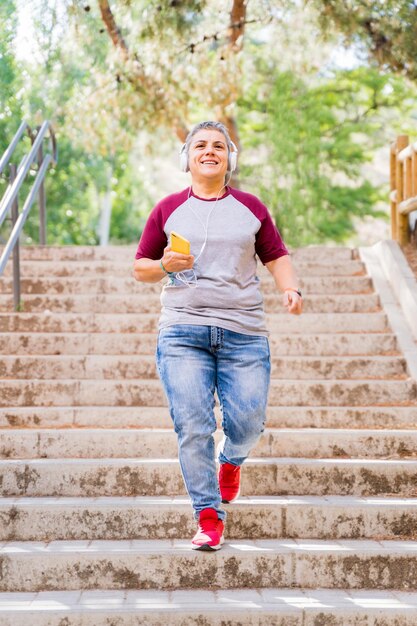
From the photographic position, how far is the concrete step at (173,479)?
461 cm

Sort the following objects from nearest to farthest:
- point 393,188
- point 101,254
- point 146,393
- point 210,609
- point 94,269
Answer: point 210,609
point 146,393
point 94,269
point 101,254
point 393,188

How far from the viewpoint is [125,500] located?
14.7ft

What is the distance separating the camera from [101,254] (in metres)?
8.59

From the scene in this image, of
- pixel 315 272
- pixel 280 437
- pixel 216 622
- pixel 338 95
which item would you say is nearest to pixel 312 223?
pixel 338 95

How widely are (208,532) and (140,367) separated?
2424mm

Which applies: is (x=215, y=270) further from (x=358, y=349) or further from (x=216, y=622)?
(x=358, y=349)

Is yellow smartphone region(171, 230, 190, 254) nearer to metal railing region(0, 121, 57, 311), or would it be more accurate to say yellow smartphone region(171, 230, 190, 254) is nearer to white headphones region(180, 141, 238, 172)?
white headphones region(180, 141, 238, 172)

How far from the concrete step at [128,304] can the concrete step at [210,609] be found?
12.5ft

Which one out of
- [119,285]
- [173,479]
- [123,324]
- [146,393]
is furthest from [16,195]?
[173,479]

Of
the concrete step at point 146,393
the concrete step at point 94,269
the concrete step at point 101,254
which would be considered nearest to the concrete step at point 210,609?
the concrete step at point 146,393

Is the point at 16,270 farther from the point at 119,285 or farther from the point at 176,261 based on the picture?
the point at 176,261

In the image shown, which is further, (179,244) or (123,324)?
(123,324)

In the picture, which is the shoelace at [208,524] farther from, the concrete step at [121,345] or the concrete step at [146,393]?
the concrete step at [121,345]

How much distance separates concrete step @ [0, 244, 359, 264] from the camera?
337 inches
